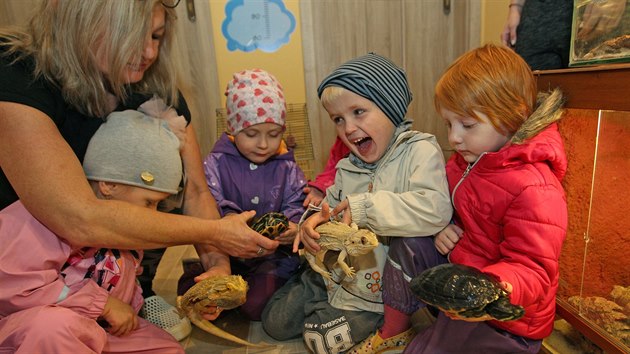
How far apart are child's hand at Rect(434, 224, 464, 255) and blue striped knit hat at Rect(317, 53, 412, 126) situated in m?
0.50

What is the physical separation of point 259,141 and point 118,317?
3.49 feet

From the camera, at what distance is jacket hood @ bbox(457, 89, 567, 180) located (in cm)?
132

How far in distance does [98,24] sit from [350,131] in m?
0.97

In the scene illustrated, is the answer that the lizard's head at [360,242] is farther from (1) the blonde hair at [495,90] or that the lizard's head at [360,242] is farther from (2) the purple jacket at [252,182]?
(2) the purple jacket at [252,182]

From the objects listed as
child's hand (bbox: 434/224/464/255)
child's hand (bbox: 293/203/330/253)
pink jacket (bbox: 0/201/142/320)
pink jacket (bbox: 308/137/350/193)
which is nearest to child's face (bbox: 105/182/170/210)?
pink jacket (bbox: 0/201/142/320)

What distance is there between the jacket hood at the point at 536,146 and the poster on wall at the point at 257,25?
2.95 metres

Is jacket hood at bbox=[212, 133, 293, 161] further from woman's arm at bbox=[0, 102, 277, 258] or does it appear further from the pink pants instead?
the pink pants

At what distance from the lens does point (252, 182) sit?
2.24 meters

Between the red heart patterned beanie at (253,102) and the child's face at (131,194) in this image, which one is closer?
the child's face at (131,194)

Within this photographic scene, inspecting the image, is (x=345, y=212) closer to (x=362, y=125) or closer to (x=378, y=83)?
(x=362, y=125)

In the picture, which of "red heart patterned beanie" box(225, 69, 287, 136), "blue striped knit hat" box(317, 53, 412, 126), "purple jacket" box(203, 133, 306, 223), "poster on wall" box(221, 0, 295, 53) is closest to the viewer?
"blue striped knit hat" box(317, 53, 412, 126)

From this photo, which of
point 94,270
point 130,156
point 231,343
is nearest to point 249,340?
point 231,343

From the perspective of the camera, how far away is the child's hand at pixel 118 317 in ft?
4.72

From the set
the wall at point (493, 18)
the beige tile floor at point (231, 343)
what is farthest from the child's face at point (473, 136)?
the wall at point (493, 18)
